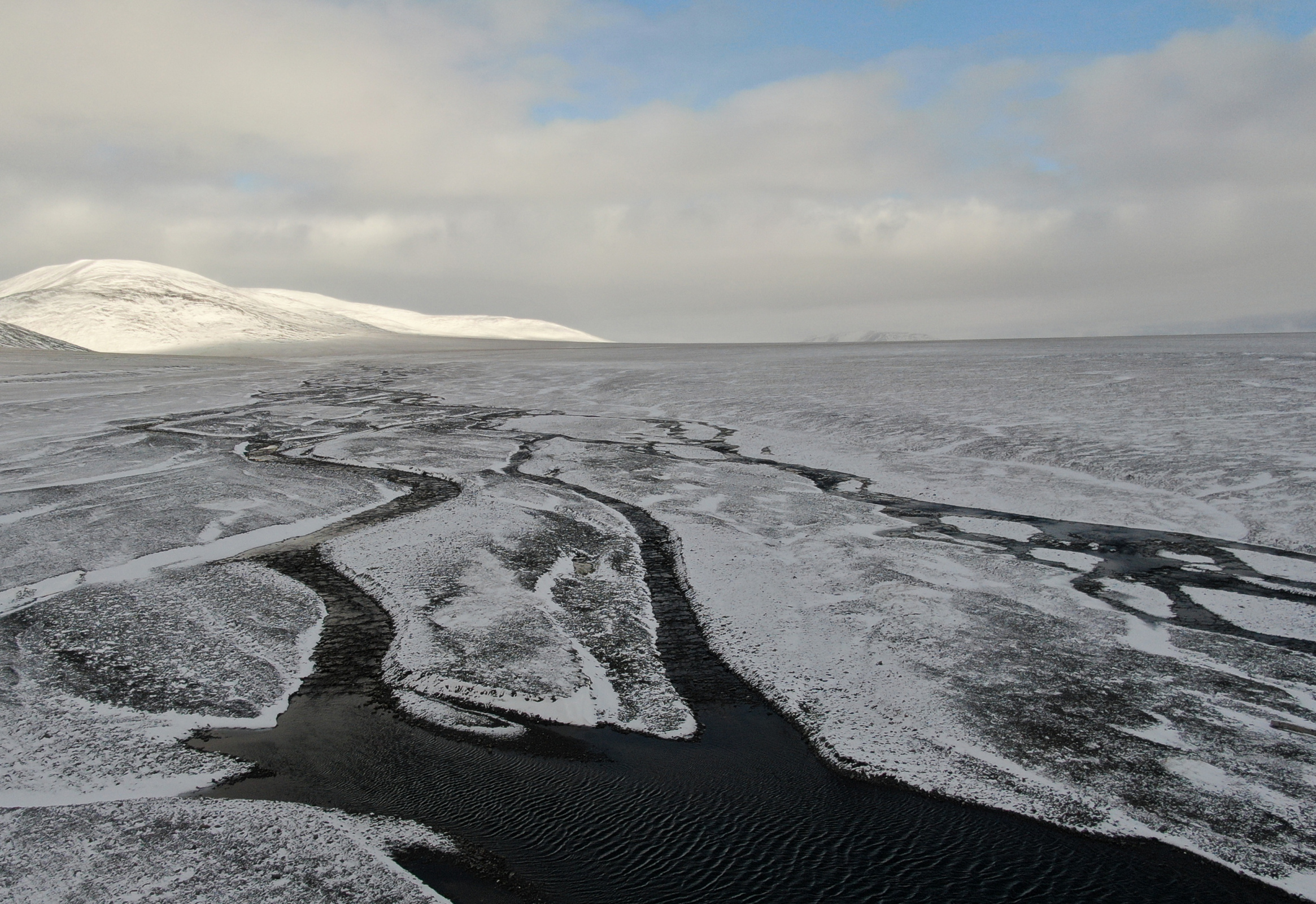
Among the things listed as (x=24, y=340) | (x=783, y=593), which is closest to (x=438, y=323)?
(x=24, y=340)

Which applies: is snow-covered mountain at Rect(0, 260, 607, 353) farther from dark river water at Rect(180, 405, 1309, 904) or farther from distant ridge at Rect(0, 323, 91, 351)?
dark river water at Rect(180, 405, 1309, 904)

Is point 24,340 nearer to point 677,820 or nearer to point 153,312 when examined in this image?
point 153,312

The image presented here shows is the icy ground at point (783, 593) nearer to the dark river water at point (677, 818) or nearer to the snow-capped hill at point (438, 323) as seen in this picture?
the dark river water at point (677, 818)

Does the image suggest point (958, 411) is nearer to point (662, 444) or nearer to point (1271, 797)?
point (662, 444)

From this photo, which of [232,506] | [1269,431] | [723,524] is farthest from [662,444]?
[1269,431]

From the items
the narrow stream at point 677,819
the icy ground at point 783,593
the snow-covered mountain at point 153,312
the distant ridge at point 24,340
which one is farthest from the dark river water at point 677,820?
the snow-covered mountain at point 153,312
